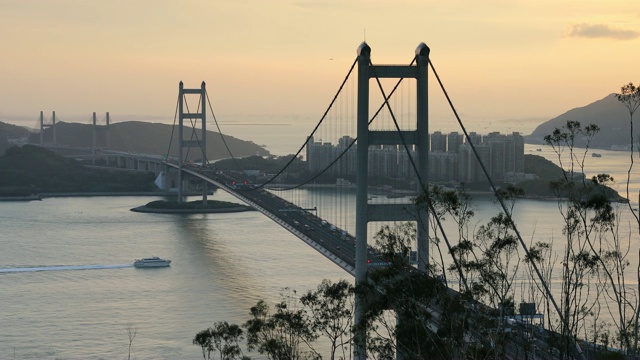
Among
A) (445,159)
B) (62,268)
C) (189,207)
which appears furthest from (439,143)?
(62,268)

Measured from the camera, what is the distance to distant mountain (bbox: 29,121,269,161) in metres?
49.2

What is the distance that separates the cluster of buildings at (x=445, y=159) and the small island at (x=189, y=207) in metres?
4.84

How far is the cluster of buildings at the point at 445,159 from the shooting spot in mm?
28672

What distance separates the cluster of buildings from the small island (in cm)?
484

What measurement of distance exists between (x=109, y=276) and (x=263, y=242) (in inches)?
157

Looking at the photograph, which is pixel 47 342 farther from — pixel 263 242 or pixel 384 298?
pixel 263 242

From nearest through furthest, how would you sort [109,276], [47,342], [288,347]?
[288,347] → [47,342] → [109,276]

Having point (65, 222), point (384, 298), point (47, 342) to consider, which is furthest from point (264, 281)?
point (65, 222)

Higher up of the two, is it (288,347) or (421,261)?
(421,261)

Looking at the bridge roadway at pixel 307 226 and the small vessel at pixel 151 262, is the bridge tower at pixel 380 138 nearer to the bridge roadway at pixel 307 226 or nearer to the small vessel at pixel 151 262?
the bridge roadway at pixel 307 226

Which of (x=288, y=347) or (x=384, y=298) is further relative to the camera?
(x=288, y=347)

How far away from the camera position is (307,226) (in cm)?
1398

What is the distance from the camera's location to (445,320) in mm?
6965

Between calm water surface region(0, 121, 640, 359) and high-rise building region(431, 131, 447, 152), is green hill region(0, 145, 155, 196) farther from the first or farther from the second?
high-rise building region(431, 131, 447, 152)
